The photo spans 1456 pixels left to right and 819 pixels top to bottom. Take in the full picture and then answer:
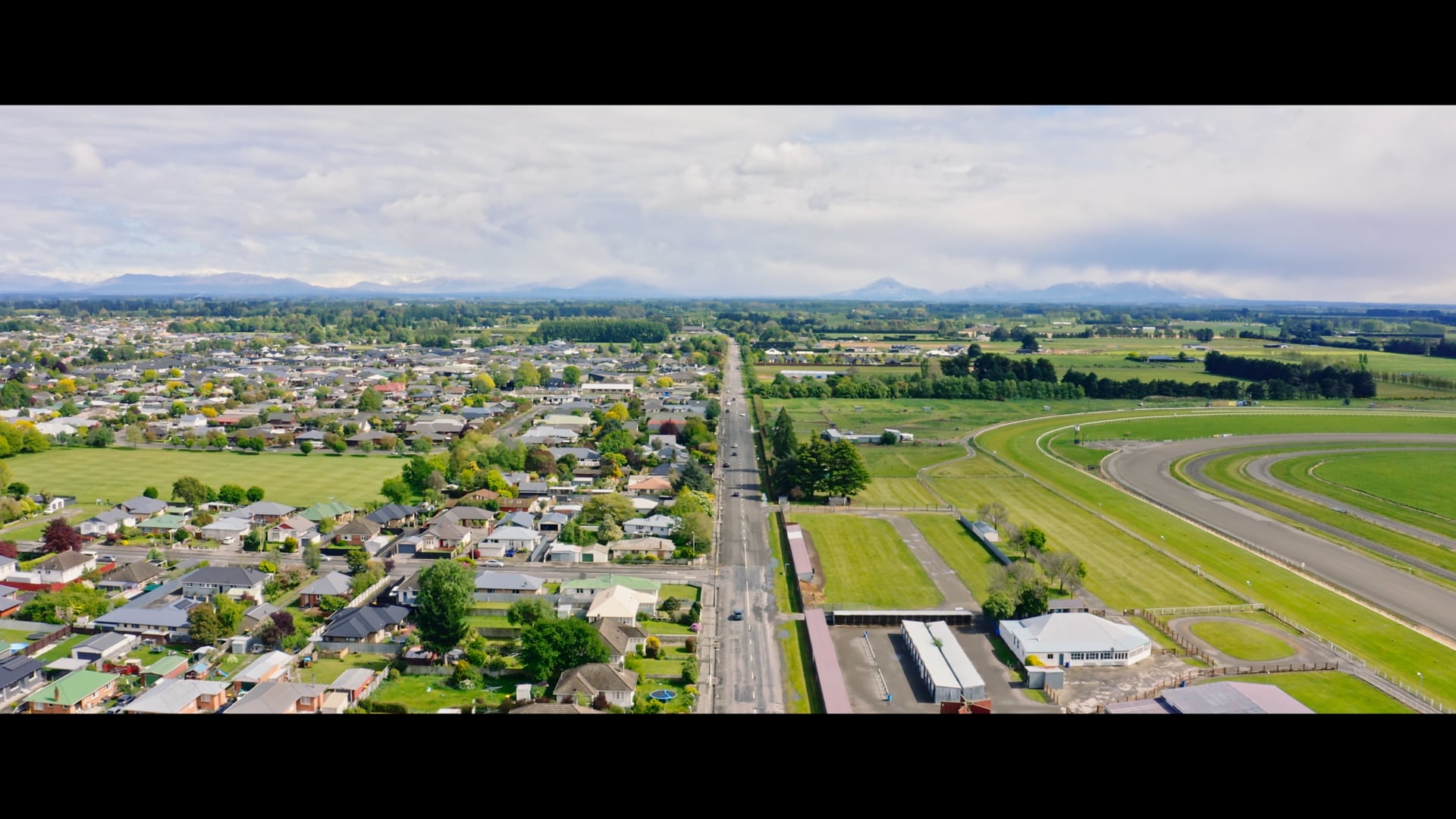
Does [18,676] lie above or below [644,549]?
below

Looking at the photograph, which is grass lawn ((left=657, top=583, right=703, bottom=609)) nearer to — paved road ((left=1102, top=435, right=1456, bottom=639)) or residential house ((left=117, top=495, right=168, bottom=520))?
paved road ((left=1102, top=435, right=1456, bottom=639))

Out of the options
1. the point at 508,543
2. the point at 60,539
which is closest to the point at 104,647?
the point at 60,539

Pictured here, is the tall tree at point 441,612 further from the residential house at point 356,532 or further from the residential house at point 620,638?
the residential house at point 356,532

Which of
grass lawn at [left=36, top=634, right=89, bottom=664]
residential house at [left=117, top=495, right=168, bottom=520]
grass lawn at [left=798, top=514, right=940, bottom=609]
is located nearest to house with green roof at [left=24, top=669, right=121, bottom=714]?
grass lawn at [left=36, top=634, right=89, bottom=664]

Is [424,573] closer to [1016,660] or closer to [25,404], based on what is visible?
[1016,660]

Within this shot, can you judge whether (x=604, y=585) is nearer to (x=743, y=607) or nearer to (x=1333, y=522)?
(x=743, y=607)
